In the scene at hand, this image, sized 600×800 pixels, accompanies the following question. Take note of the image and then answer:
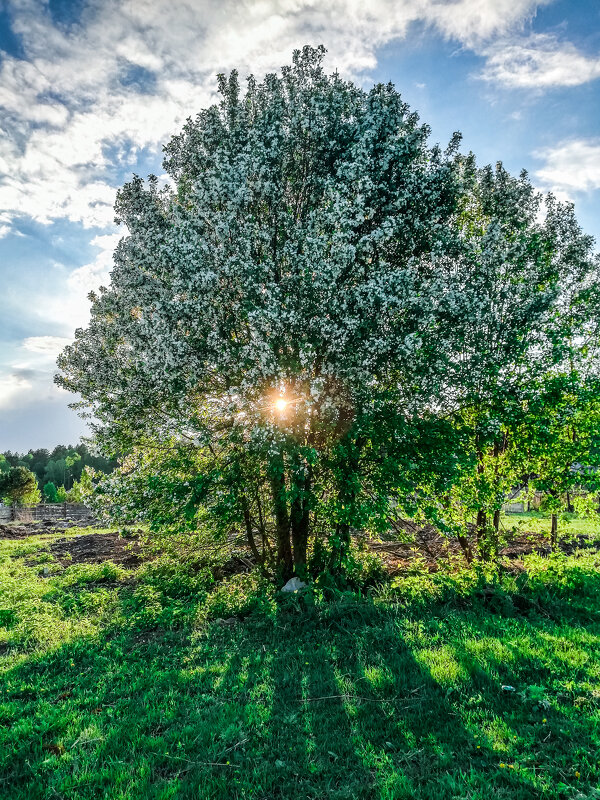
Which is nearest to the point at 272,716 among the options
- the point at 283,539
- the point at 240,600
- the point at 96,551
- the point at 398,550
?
the point at 240,600

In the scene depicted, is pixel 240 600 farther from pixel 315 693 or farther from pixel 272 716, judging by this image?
pixel 272 716

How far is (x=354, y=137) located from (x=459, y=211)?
3583 mm

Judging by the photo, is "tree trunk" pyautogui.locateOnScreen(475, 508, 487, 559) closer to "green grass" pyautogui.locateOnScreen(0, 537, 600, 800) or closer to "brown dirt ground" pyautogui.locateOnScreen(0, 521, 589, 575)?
"brown dirt ground" pyautogui.locateOnScreen(0, 521, 589, 575)

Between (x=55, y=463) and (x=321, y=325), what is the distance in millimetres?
131188

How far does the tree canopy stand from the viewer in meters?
10.5

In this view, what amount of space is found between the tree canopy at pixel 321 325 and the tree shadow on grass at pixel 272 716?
294 cm

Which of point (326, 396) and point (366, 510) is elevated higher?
point (326, 396)

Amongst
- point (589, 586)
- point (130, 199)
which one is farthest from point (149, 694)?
point (130, 199)

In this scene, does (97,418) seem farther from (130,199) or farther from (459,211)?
(459,211)

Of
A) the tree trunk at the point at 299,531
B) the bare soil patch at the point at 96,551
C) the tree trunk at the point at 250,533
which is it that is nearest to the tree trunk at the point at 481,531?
the tree trunk at the point at 299,531

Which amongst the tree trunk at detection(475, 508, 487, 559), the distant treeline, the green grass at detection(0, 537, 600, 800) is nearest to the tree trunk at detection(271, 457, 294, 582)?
the green grass at detection(0, 537, 600, 800)

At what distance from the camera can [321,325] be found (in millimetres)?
10430

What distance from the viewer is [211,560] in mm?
14734

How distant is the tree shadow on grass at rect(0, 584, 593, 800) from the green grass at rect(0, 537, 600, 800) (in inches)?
1.0
